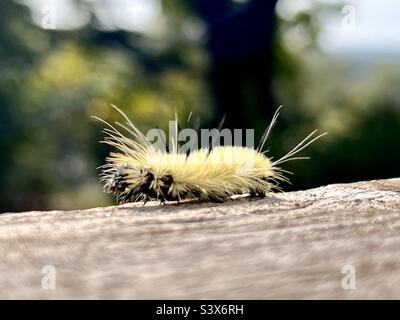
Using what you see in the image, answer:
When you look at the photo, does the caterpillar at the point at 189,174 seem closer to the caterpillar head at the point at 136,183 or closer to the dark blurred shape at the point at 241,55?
the caterpillar head at the point at 136,183

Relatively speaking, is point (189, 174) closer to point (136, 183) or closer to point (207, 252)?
point (136, 183)

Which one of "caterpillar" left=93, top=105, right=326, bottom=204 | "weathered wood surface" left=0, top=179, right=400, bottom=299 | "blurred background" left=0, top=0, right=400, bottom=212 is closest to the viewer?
"weathered wood surface" left=0, top=179, right=400, bottom=299

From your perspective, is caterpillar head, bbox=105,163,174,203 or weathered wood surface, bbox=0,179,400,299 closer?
weathered wood surface, bbox=0,179,400,299

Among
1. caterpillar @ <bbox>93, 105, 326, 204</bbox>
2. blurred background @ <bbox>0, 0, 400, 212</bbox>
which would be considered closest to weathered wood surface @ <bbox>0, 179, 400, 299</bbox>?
caterpillar @ <bbox>93, 105, 326, 204</bbox>

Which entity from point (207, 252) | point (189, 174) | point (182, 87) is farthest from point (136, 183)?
point (182, 87)

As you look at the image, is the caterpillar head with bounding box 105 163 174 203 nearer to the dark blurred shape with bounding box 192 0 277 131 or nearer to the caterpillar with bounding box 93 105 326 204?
the caterpillar with bounding box 93 105 326 204

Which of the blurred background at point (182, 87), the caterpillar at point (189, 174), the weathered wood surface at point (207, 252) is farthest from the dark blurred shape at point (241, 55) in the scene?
the weathered wood surface at point (207, 252)
